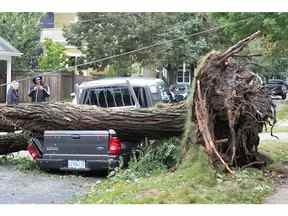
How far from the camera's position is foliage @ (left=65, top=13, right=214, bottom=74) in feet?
110

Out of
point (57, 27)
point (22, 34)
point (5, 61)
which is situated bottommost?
point (5, 61)

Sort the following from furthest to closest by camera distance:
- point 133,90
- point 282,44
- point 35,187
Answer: point 282,44 → point 133,90 → point 35,187

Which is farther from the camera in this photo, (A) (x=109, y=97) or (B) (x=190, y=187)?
(A) (x=109, y=97)

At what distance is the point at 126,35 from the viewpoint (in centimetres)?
3362

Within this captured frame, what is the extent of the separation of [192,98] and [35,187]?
9.64 feet

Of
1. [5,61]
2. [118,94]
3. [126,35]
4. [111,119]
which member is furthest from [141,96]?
[126,35]

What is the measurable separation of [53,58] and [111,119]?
20868 millimetres

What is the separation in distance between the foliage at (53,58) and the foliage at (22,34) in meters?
1.36

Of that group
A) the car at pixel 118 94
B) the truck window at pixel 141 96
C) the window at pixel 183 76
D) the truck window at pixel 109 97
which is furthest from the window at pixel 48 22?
the truck window at pixel 141 96

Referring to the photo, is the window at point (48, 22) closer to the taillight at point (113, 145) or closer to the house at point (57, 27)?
the house at point (57, 27)

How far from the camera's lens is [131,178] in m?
11.1

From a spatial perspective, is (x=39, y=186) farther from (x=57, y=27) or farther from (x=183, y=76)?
(x=183, y=76)
